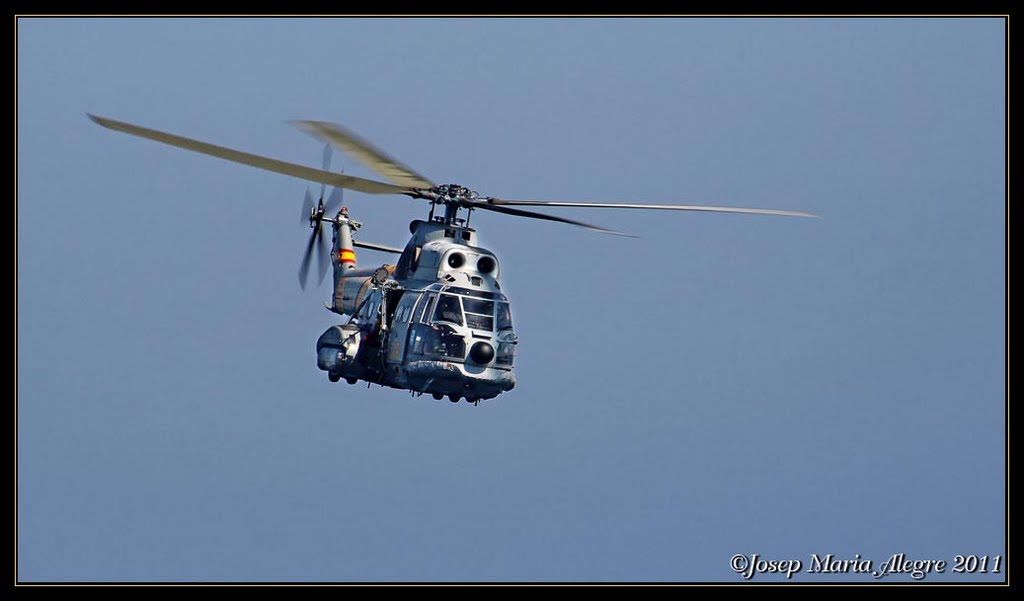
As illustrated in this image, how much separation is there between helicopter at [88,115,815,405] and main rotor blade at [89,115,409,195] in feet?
0.07

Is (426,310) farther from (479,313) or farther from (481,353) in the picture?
(481,353)

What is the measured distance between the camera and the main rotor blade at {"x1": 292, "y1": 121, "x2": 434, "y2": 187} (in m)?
39.6

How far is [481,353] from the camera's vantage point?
4019cm

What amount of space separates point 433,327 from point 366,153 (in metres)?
4.19

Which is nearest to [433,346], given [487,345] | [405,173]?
[487,345]

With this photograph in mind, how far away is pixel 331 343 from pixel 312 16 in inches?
305

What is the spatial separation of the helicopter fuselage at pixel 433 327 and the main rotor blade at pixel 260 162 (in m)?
1.95

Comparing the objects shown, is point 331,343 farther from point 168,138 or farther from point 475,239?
point 168,138

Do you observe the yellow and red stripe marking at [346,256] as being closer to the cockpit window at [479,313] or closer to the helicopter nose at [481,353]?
the cockpit window at [479,313]

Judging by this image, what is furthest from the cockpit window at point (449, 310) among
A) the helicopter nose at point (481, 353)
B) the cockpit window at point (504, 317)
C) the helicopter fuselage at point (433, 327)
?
the cockpit window at point (504, 317)

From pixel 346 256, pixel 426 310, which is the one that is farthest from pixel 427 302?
pixel 346 256

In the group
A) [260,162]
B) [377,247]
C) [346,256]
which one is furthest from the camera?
[377,247]

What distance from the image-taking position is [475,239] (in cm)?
4262

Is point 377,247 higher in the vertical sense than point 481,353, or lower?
higher
